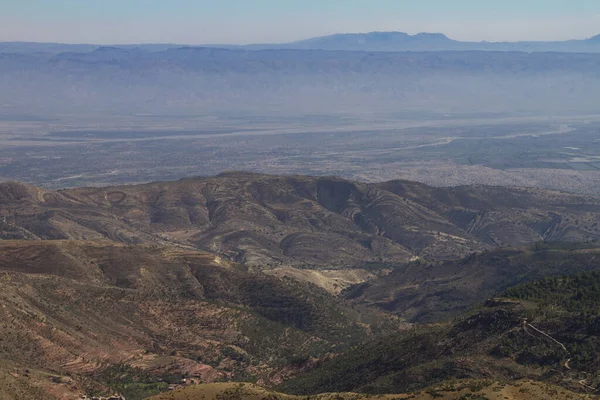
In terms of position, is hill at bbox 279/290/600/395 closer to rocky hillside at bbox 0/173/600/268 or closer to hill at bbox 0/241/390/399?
hill at bbox 0/241/390/399

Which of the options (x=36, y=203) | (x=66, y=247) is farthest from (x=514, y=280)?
(x=36, y=203)

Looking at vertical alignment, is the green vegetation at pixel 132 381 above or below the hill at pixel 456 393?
below

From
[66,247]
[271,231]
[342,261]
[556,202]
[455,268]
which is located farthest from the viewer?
[556,202]

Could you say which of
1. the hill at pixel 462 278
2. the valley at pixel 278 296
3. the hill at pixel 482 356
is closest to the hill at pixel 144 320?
the valley at pixel 278 296

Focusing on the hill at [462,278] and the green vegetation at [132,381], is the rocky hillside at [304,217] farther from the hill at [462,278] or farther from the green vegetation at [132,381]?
the green vegetation at [132,381]

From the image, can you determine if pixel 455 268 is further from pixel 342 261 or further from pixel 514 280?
pixel 342 261

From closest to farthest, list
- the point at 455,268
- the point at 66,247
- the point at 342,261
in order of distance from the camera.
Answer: the point at 66,247 < the point at 455,268 < the point at 342,261

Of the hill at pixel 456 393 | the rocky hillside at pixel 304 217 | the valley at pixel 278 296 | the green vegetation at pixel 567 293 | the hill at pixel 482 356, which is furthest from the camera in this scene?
the rocky hillside at pixel 304 217
